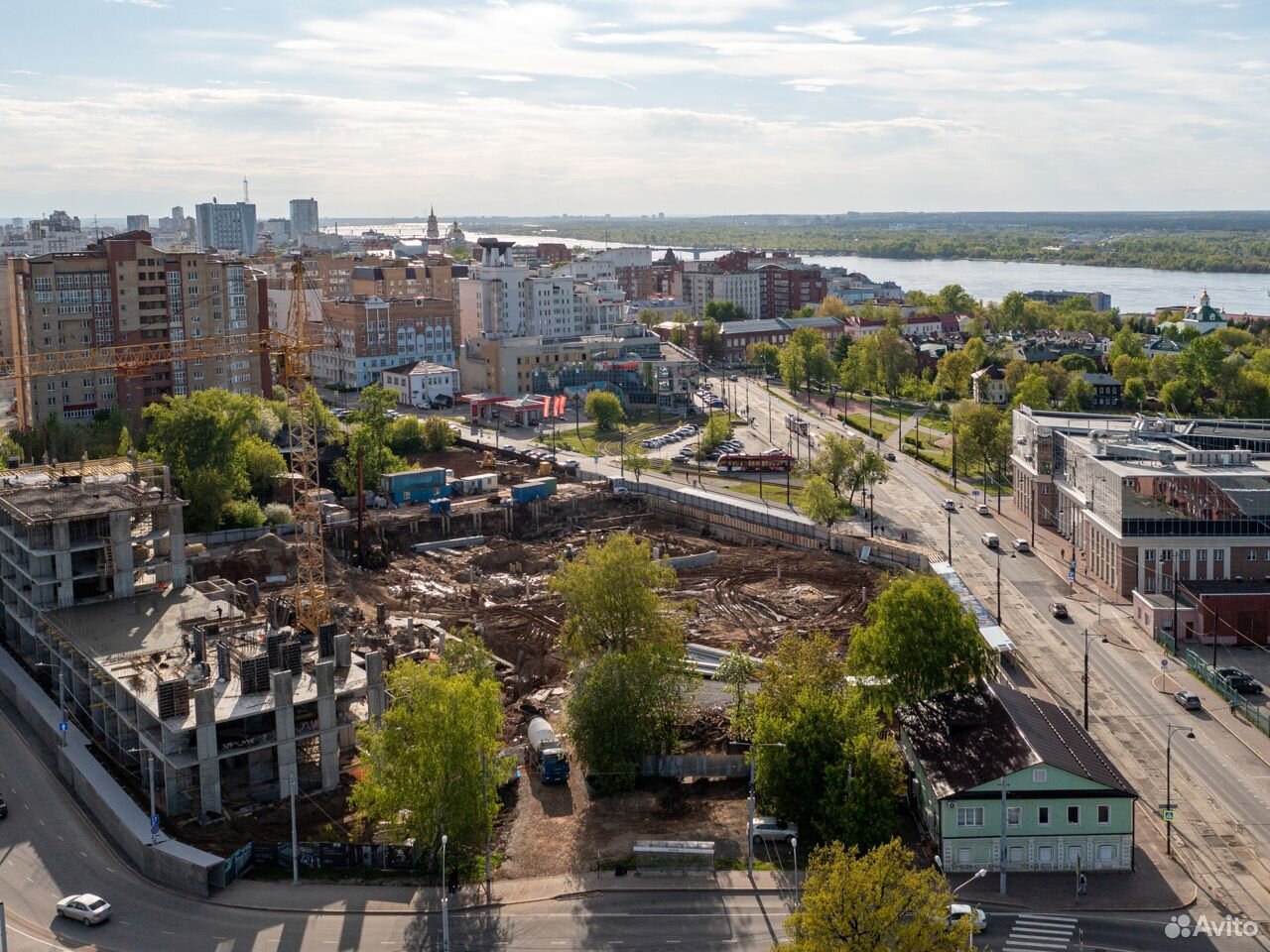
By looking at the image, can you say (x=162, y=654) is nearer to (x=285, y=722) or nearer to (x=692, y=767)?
(x=285, y=722)

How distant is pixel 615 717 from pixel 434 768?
5696 mm

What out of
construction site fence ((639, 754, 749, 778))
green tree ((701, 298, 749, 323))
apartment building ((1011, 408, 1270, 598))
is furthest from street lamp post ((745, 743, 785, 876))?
green tree ((701, 298, 749, 323))

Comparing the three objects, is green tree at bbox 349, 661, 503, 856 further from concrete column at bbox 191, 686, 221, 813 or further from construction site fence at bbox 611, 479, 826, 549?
construction site fence at bbox 611, 479, 826, 549

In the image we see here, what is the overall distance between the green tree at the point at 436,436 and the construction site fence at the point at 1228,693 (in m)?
41.2

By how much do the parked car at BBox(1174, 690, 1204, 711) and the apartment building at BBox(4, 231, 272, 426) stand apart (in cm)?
4559

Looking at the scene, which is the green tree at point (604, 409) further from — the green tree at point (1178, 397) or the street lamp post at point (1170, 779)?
the street lamp post at point (1170, 779)

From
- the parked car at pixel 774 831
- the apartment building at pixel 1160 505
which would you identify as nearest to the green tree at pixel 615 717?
the parked car at pixel 774 831

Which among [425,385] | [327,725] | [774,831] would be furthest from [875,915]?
[425,385]

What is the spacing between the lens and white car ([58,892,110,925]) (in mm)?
23344

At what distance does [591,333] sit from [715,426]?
44.7m

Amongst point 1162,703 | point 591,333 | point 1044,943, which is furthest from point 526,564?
point 591,333

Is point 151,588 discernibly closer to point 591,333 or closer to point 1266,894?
point 1266,894

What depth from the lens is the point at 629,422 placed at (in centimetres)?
8106

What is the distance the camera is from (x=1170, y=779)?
29203 millimetres
